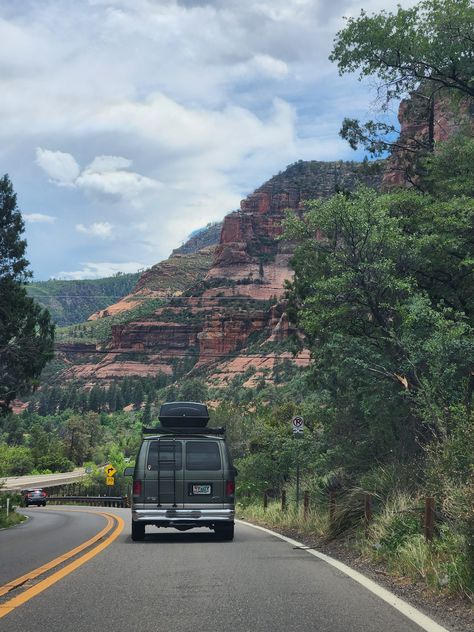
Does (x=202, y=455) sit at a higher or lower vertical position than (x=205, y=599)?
higher

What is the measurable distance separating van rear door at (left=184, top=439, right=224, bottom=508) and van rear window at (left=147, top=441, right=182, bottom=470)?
0.16 m

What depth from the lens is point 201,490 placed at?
14141mm

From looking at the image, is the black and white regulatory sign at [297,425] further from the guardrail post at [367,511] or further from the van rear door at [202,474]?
the guardrail post at [367,511]

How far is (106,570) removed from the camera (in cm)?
912

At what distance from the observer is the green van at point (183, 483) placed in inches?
547

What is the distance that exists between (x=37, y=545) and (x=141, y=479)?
7.44 ft

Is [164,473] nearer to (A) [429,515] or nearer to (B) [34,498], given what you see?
(A) [429,515]

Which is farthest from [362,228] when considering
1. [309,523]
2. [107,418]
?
[107,418]

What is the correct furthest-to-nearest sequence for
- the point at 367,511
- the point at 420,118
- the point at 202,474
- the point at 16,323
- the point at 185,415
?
1. the point at 16,323
2. the point at 420,118
3. the point at 185,415
4. the point at 202,474
5. the point at 367,511

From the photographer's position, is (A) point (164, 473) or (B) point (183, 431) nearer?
(A) point (164, 473)

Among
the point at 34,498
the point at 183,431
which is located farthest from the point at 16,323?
the point at 34,498

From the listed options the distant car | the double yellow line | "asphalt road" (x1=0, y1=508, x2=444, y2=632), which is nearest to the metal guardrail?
the distant car

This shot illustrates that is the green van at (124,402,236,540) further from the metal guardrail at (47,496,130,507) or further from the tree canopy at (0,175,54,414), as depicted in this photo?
the metal guardrail at (47,496,130,507)

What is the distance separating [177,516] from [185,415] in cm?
499
